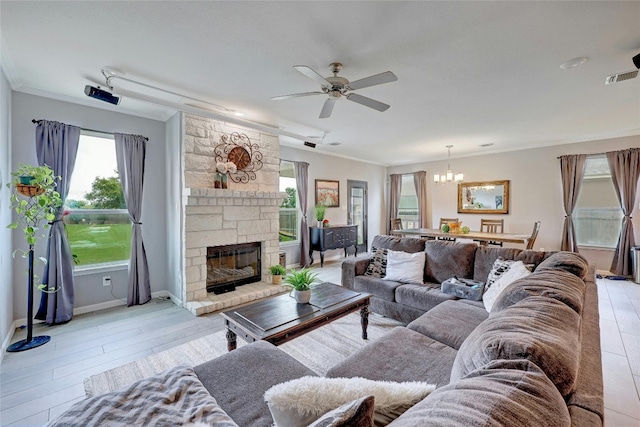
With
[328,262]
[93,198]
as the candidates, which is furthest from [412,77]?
[328,262]

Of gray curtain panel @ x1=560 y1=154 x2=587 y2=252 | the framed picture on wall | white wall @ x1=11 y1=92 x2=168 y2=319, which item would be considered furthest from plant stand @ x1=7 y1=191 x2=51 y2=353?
gray curtain panel @ x1=560 y1=154 x2=587 y2=252

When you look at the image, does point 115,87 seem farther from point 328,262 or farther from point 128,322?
point 328,262

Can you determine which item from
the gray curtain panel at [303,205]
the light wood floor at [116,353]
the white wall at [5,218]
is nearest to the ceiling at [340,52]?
the white wall at [5,218]

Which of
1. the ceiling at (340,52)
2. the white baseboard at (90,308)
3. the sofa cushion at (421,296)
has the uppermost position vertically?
the ceiling at (340,52)

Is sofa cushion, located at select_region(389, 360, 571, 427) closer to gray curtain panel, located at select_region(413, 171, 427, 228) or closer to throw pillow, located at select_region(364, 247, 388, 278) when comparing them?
throw pillow, located at select_region(364, 247, 388, 278)

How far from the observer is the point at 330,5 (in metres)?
1.76

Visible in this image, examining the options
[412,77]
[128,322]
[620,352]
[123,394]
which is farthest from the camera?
[128,322]

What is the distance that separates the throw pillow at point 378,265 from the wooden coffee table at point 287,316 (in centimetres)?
→ 82

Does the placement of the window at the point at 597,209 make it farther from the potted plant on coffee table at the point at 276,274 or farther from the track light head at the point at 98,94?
the track light head at the point at 98,94

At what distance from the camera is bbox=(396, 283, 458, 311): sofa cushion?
2721mm

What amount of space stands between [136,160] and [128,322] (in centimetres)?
205

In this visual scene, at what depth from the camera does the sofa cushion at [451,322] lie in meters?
1.90

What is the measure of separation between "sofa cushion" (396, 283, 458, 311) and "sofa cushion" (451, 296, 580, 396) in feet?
4.91

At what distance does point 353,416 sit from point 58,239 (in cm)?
389
